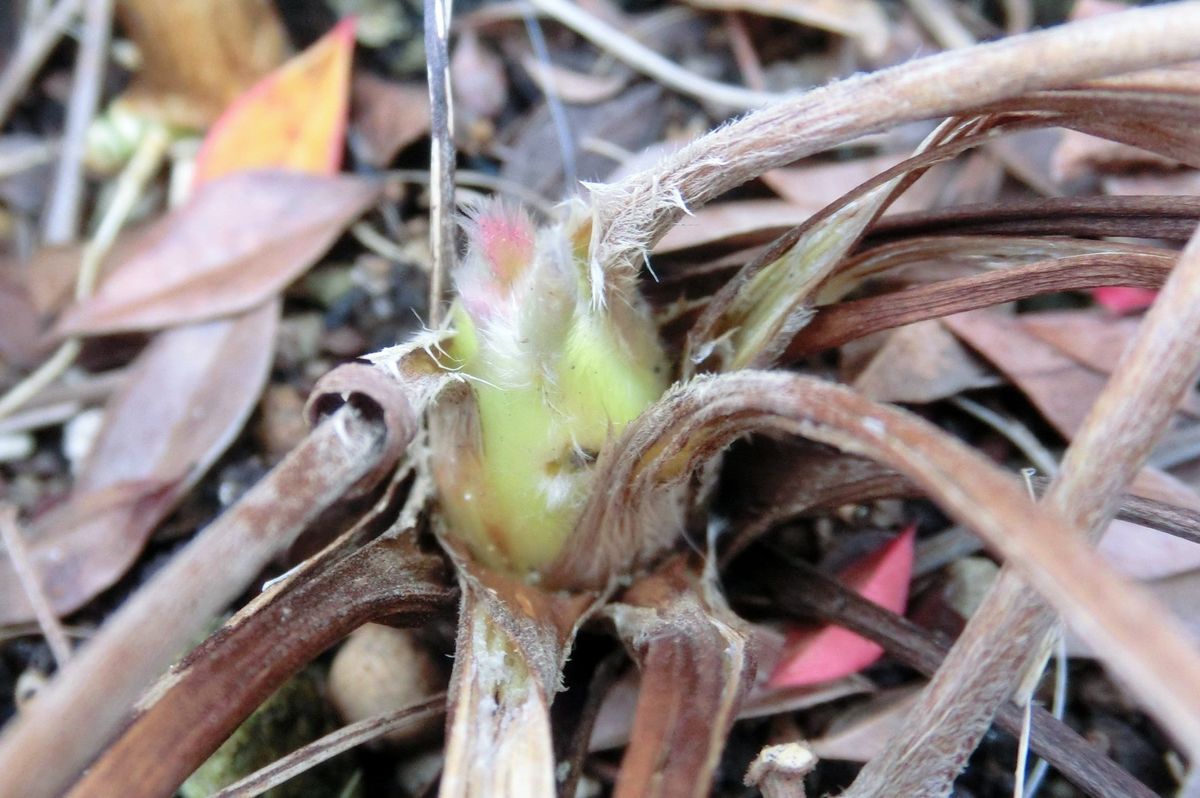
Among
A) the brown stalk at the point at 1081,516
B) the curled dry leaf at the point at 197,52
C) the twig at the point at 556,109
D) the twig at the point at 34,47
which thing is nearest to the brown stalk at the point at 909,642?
the brown stalk at the point at 1081,516

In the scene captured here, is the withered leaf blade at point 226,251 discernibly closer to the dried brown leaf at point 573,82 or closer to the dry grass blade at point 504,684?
the dried brown leaf at point 573,82

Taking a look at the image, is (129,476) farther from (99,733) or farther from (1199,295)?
(1199,295)

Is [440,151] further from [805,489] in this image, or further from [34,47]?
[34,47]

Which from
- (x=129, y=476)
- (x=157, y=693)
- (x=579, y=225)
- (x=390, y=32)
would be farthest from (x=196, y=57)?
(x=157, y=693)

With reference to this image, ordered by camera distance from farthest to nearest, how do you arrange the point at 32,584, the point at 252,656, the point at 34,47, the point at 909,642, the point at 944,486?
the point at 34,47 → the point at 32,584 → the point at 909,642 → the point at 252,656 → the point at 944,486

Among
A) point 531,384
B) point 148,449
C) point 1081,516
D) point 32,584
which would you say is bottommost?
point 32,584

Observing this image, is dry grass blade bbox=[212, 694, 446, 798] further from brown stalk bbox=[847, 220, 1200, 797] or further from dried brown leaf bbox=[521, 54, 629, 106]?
dried brown leaf bbox=[521, 54, 629, 106]

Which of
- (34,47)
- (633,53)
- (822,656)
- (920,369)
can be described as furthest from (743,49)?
(34,47)
